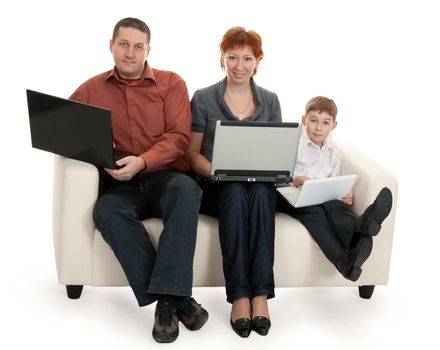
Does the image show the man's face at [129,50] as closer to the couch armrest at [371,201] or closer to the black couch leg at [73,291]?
the black couch leg at [73,291]

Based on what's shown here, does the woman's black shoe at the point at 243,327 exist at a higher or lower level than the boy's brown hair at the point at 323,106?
lower

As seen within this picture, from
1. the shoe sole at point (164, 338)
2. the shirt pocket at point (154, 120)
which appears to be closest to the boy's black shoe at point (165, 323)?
the shoe sole at point (164, 338)

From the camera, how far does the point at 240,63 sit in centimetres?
436

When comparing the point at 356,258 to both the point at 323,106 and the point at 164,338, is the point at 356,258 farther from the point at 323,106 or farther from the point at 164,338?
the point at 164,338

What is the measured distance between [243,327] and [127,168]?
90cm

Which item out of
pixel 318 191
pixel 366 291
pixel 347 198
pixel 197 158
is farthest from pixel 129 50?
pixel 366 291

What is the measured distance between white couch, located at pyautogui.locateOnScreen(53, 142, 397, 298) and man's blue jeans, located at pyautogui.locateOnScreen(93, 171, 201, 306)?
11 centimetres

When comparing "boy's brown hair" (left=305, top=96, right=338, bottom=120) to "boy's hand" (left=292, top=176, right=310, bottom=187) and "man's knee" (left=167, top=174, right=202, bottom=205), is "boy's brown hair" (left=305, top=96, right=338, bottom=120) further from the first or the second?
"man's knee" (left=167, top=174, right=202, bottom=205)

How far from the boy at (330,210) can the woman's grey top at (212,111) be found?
0.21 metres

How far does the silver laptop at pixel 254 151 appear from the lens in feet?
13.5

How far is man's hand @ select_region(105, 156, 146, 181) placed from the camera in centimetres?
417

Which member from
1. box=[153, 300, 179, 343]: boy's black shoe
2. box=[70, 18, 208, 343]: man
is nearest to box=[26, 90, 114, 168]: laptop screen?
box=[70, 18, 208, 343]: man

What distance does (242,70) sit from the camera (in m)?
4.38

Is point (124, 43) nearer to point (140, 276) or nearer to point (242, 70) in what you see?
point (242, 70)
